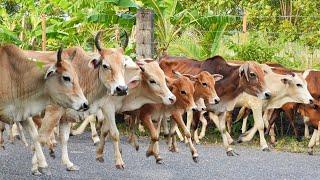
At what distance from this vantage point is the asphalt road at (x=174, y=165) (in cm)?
802

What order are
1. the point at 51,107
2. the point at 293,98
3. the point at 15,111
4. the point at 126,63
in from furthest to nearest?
1. the point at 293,98
2. the point at 126,63
3. the point at 51,107
4. the point at 15,111

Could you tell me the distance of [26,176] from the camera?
7680mm

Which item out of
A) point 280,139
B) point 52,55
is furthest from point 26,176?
point 280,139

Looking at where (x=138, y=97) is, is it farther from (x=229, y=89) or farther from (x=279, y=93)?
(x=279, y=93)

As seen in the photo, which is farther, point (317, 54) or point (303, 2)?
point (303, 2)

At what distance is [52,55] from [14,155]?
6.41 ft

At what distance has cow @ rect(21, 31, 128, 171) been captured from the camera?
7.85 metres

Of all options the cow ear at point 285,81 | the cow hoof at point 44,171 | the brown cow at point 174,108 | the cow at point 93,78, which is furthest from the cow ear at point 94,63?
the cow ear at point 285,81

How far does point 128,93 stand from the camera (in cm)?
859

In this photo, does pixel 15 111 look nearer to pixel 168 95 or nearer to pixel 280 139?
pixel 168 95

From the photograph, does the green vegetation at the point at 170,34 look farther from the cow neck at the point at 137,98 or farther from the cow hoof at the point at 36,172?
the cow hoof at the point at 36,172

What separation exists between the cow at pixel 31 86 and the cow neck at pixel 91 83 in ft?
2.53

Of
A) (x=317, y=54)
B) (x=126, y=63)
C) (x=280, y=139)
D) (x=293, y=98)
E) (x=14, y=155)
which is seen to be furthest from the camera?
(x=317, y=54)

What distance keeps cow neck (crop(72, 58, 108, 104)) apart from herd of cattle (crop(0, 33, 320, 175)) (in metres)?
0.01
